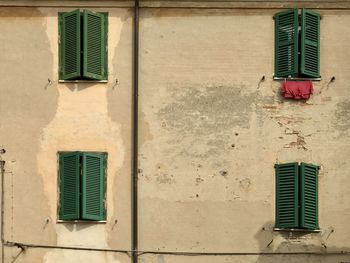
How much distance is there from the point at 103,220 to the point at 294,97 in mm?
4179

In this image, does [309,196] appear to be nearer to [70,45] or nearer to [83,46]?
[83,46]

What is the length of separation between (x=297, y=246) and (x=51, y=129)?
499 cm

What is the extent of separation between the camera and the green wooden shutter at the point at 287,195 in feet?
84.4

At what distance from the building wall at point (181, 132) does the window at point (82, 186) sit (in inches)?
7.3

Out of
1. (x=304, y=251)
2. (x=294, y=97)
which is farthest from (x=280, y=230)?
(x=294, y=97)

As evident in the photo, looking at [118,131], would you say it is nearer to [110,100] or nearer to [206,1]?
[110,100]

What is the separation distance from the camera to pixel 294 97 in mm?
26234

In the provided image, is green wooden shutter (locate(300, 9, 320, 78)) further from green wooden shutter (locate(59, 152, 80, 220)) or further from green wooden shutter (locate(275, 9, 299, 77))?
green wooden shutter (locate(59, 152, 80, 220))

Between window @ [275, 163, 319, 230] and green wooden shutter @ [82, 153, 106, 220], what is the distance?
3.20 metres

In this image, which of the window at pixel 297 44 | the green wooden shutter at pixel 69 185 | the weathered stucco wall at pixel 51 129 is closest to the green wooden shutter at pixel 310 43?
the window at pixel 297 44

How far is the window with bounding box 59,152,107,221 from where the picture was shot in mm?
25719

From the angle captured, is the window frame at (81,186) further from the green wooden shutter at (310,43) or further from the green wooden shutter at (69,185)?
the green wooden shutter at (310,43)

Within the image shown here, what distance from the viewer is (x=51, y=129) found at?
26.2 m

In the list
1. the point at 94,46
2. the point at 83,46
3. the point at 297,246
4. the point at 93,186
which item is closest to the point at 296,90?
the point at 297,246
